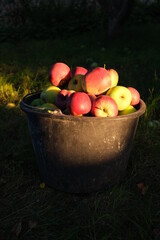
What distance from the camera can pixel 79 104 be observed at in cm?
179

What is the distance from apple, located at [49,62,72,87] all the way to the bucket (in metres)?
0.28

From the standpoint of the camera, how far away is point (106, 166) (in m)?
1.96

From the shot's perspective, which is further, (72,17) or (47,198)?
(72,17)

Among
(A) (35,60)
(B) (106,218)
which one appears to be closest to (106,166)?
(B) (106,218)

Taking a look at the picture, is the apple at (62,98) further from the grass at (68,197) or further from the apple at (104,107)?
the grass at (68,197)

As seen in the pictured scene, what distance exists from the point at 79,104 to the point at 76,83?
36cm

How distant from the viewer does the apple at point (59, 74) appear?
2.14m

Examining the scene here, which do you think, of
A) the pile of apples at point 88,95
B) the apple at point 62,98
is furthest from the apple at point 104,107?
the apple at point 62,98

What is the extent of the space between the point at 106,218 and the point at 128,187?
0.40 m

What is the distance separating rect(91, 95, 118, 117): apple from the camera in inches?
71.4

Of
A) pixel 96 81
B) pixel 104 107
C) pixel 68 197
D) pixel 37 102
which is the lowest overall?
pixel 68 197

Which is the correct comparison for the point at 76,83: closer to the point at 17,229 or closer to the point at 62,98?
the point at 62,98

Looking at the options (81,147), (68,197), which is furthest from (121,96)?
(68,197)

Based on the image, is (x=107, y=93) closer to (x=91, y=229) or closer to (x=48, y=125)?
(x=48, y=125)
